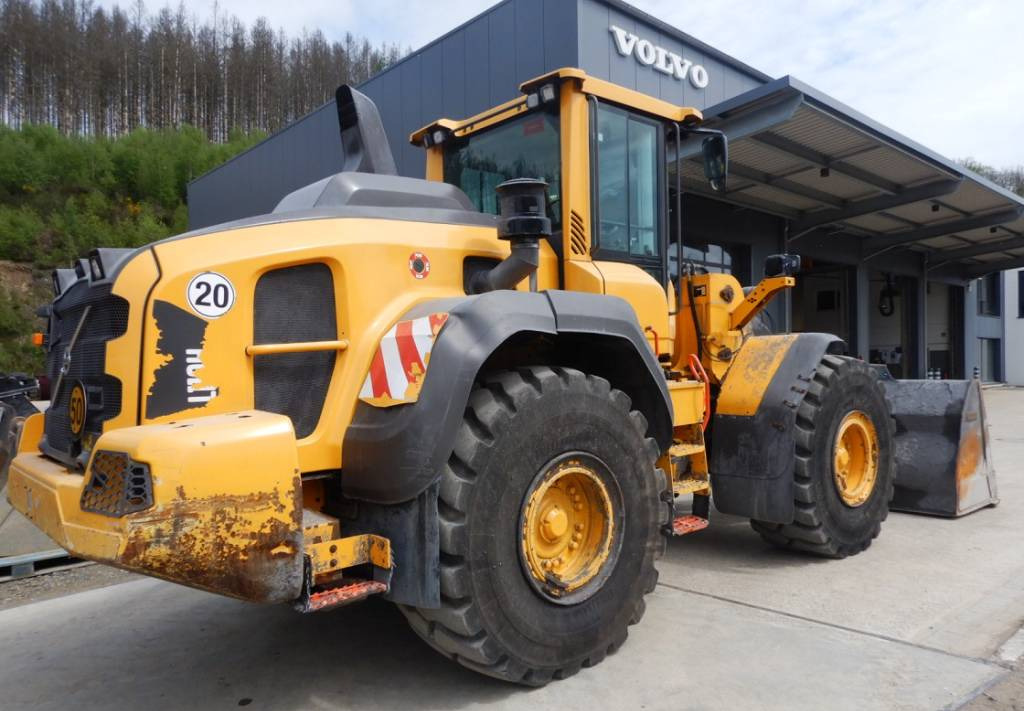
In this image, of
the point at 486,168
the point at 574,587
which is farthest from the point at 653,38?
the point at 574,587

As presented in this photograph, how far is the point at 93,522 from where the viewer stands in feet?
8.13

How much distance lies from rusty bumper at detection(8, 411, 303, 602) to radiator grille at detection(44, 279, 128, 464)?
1.02 ft

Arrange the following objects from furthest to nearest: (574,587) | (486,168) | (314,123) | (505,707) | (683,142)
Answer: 1. (314,123)
2. (683,142)
3. (486,168)
4. (574,587)
5. (505,707)

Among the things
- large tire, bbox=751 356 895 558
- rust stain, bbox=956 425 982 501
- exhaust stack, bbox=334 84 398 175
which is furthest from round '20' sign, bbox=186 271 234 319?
rust stain, bbox=956 425 982 501

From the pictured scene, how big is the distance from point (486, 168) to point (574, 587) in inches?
100

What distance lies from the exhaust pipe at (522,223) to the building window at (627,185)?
93 centimetres

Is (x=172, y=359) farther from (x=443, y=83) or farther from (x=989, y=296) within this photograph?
(x=989, y=296)

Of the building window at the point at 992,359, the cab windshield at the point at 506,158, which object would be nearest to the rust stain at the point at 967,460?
the cab windshield at the point at 506,158

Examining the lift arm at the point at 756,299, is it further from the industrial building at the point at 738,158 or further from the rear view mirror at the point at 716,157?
the industrial building at the point at 738,158

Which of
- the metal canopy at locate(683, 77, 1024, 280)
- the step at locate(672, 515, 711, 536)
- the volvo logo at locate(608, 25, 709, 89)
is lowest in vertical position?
the step at locate(672, 515, 711, 536)

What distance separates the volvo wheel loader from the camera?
8.21 feet

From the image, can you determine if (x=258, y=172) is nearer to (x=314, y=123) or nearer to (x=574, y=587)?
(x=314, y=123)

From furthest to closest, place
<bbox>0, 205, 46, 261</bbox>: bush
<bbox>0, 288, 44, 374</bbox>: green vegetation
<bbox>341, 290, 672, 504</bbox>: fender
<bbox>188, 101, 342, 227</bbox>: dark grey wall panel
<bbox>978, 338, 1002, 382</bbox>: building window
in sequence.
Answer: <bbox>978, 338, 1002, 382</bbox>: building window → <bbox>0, 205, 46, 261</bbox>: bush → <bbox>0, 288, 44, 374</bbox>: green vegetation → <bbox>188, 101, 342, 227</bbox>: dark grey wall panel → <bbox>341, 290, 672, 504</bbox>: fender

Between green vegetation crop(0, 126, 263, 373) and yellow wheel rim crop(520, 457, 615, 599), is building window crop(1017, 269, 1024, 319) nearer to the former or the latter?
green vegetation crop(0, 126, 263, 373)
